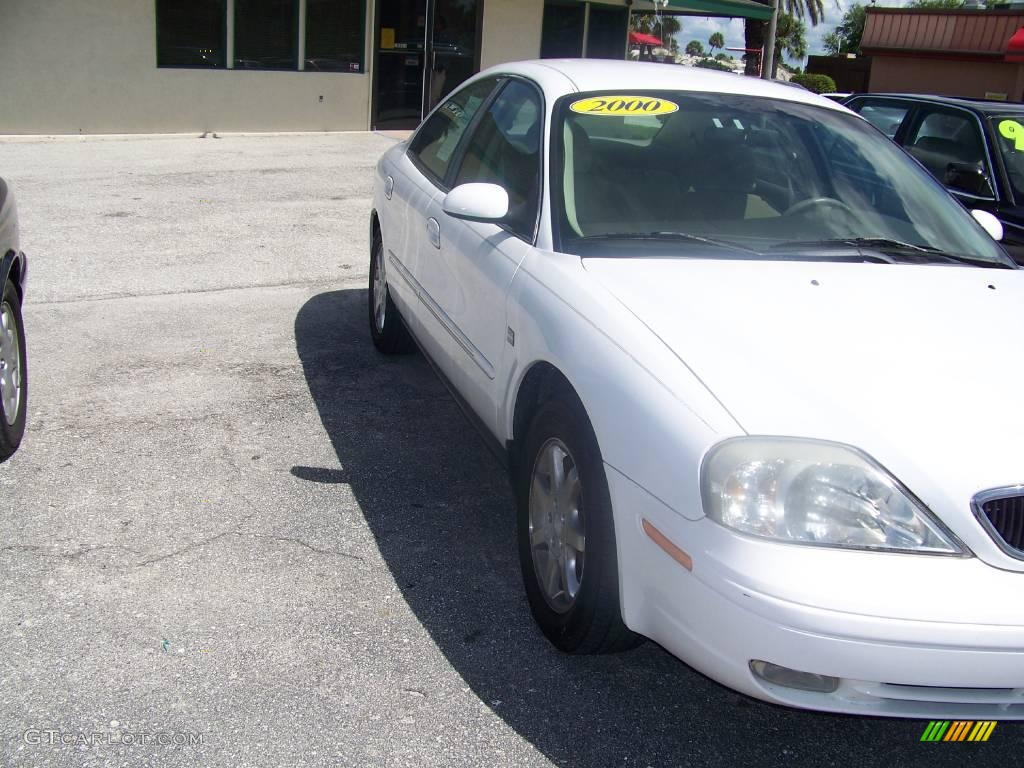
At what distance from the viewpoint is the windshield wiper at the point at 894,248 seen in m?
3.72

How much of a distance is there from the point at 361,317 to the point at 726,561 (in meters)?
4.79

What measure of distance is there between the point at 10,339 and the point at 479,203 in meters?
2.18

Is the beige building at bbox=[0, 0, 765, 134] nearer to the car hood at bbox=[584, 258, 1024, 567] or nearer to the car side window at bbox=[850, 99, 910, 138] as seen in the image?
the car side window at bbox=[850, 99, 910, 138]

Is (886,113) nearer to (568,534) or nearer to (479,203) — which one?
(479,203)

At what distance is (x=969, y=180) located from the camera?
6953 millimetres

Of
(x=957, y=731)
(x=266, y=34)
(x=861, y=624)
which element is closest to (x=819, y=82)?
(x=266, y=34)

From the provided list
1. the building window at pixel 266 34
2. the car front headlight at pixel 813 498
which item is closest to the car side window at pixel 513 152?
the car front headlight at pixel 813 498

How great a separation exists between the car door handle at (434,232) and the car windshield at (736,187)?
781mm

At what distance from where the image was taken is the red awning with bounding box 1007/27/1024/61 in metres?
26.4

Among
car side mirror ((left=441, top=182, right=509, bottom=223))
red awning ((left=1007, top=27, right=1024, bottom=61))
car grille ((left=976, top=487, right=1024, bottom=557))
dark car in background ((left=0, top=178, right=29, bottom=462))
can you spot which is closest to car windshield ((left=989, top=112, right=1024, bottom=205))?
car side mirror ((left=441, top=182, right=509, bottom=223))

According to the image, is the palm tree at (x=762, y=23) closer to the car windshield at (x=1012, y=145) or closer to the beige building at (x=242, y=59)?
the beige building at (x=242, y=59)

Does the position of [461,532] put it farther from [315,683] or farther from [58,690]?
[58,690]

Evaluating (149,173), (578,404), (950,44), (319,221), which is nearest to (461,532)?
(578,404)

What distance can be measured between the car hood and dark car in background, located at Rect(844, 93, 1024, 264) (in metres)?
3.65
